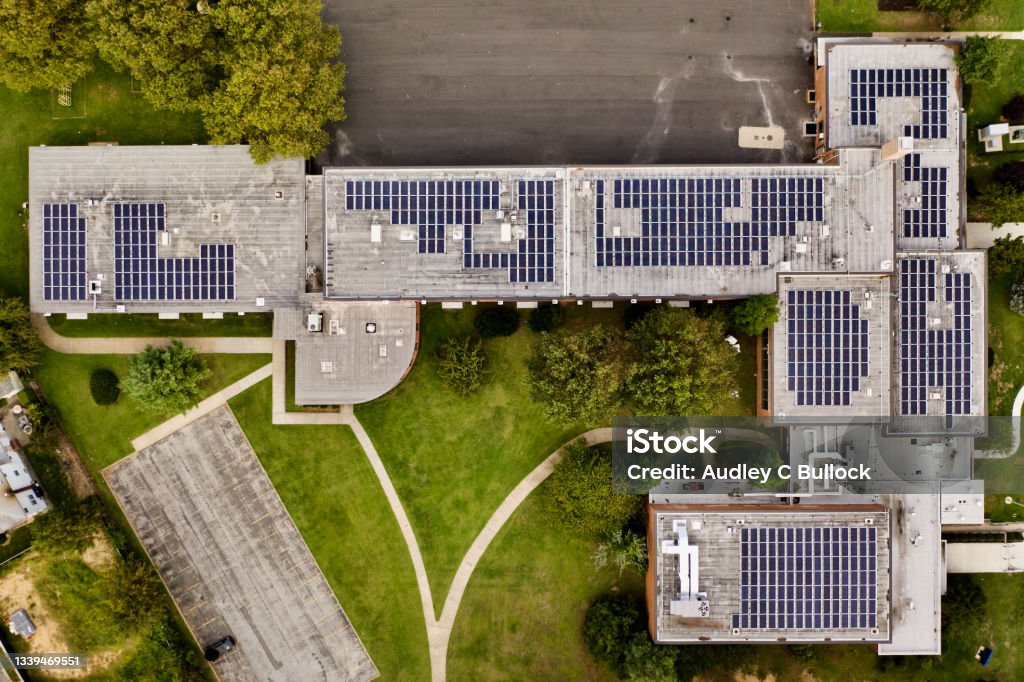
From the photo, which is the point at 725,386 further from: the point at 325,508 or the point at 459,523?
the point at 325,508

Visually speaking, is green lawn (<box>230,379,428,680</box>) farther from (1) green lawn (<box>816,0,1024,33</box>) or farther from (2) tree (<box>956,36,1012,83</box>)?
(2) tree (<box>956,36,1012,83</box>)

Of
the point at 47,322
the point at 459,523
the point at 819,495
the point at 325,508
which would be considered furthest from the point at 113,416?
the point at 819,495

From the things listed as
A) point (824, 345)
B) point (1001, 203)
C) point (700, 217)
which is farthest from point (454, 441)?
point (1001, 203)

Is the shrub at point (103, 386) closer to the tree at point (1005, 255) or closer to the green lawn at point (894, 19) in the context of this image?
the green lawn at point (894, 19)

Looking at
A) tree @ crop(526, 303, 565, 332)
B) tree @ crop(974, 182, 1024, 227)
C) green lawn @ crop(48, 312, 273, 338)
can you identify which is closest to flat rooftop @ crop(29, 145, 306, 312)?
green lawn @ crop(48, 312, 273, 338)

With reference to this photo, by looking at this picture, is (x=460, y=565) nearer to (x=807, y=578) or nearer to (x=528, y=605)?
(x=528, y=605)
